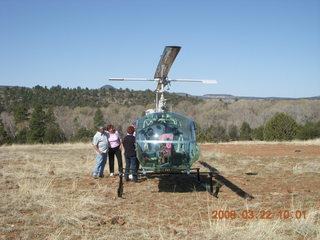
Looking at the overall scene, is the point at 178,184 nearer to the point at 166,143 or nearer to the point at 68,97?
the point at 166,143

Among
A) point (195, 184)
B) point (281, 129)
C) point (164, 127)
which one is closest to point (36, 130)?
point (281, 129)

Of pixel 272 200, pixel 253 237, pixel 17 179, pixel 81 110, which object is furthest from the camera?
pixel 81 110

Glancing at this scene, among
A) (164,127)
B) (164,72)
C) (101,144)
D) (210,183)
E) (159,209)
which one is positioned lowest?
(159,209)

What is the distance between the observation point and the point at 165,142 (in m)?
6.89

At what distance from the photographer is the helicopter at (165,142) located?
6906 millimetres

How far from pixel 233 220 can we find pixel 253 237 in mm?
988

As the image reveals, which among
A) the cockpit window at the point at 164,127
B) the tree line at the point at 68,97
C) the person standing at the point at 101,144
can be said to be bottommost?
the person standing at the point at 101,144

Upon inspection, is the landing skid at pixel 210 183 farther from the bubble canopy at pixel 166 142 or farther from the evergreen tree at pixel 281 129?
the evergreen tree at pixel 281 129

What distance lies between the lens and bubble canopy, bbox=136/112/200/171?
6922 millimetres

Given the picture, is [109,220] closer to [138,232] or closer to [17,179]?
[138,232]

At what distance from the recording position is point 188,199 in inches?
279

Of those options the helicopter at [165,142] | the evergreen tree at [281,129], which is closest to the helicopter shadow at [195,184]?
the helicopter at [165,142]

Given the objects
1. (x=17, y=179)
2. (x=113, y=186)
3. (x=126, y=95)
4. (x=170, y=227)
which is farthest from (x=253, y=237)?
(x=126, y=95)
